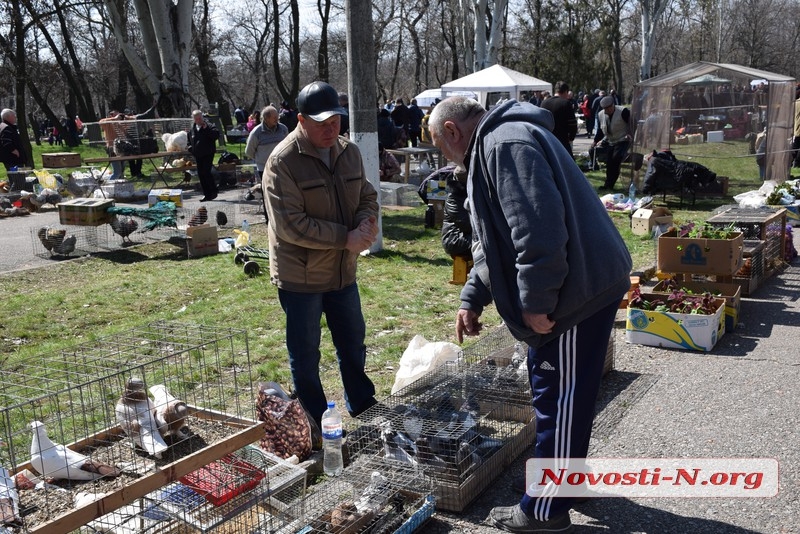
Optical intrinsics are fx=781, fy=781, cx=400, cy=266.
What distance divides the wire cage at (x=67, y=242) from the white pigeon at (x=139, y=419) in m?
8.45

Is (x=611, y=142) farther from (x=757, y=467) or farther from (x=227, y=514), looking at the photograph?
(x=227, y=514)

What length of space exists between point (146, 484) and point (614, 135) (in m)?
14.9

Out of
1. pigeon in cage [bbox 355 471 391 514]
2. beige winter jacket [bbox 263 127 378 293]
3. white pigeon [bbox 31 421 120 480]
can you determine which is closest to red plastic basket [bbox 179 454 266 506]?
white pigeon [bbox 31 421 120 480]

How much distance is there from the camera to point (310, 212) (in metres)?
4.49

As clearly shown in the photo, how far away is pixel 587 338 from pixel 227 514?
175 centimetres

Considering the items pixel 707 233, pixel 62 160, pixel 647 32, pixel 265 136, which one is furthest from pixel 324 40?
pixel 707 233

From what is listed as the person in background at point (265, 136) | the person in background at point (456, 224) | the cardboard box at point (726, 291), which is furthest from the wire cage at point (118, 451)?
the person in background at point (265, 136)

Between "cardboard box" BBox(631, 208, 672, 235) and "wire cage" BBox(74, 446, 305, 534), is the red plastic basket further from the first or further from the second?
"cardboard box" BBox(631, 208, 672, 235)

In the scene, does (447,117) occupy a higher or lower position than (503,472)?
higher

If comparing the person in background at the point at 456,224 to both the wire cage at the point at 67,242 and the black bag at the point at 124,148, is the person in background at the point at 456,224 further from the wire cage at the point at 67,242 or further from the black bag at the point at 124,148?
the black bag at the point at 124,148

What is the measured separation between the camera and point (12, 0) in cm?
2820

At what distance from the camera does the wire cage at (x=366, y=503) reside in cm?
361

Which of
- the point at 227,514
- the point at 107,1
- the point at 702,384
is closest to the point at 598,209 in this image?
the point at 227,514

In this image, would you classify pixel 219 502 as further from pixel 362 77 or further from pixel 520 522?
pixel 362 77
